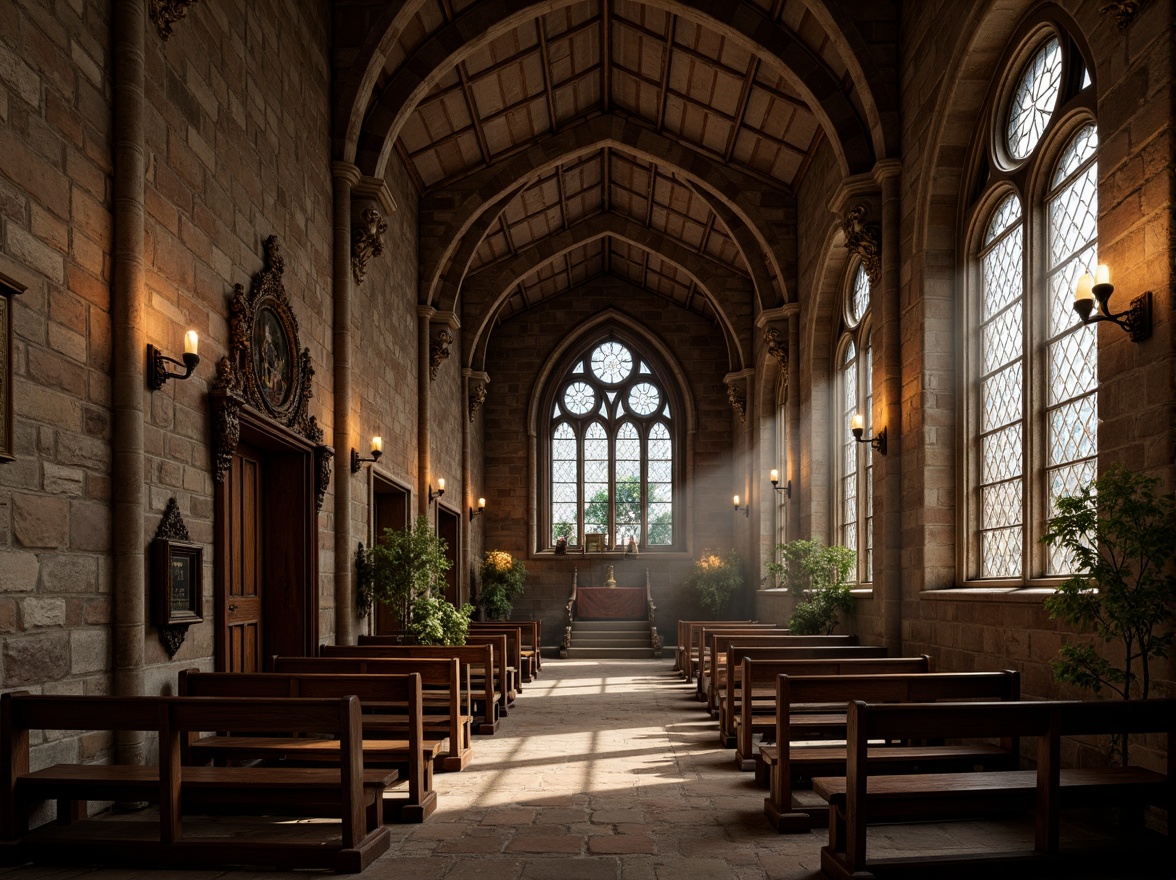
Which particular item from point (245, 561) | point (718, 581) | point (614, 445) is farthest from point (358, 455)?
point (614, 445)

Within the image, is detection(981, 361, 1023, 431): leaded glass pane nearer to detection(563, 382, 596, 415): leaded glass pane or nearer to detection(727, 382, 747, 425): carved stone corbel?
detection(727, 382, 747, 425): carved stone corbel

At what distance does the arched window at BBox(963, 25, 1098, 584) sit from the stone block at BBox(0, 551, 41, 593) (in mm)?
5403

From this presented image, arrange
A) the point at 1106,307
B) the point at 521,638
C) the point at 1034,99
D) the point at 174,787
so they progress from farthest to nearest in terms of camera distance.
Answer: the point at 521,638, the point at 1034,99, the point at 1106,307, the point at 174,787

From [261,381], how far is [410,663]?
2.32 metres

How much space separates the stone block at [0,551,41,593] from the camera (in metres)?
4.14

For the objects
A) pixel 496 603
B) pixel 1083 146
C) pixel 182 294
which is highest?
pixel 1083 146

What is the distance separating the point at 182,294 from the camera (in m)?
5.88

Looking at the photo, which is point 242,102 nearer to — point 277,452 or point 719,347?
point 277,452

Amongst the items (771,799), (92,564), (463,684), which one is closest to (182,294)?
(92,564)

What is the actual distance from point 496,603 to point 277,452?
954 cm

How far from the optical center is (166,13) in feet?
18.4

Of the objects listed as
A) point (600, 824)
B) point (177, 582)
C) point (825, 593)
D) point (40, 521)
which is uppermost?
point (40, 521)

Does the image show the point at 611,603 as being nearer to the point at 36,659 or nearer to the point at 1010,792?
the point at 36,659

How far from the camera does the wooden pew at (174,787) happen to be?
13.3ft
